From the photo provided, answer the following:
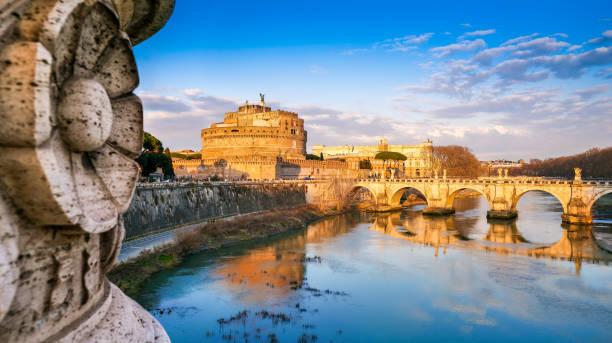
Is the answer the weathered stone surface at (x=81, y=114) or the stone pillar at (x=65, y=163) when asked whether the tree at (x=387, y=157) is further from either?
the weathered stone surface at (x=81, y=114)

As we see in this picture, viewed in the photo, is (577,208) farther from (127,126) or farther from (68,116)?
(68,116)

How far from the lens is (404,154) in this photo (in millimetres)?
59219

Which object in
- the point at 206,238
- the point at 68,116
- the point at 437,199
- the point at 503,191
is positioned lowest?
the point at 206,238

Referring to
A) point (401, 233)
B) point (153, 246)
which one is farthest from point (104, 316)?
point (401, 233)

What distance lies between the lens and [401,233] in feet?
64.2

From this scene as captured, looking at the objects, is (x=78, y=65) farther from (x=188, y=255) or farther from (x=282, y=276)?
(x=188, y=255)

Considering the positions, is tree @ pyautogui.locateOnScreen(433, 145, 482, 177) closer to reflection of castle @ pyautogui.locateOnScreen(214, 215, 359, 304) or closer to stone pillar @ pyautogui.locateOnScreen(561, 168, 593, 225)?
stone pillar @ pyautogui.locateOnScreen(561, 168, 593, 225)

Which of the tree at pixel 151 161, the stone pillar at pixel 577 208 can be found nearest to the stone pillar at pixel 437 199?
the stone pillar at pixel 577 208

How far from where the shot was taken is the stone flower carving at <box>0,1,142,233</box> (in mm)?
854

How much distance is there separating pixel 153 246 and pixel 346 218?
14924 millimetres

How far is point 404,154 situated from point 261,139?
29.7 metres

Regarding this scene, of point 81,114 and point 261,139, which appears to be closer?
point 81,114

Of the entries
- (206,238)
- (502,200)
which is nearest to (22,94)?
(206,238)

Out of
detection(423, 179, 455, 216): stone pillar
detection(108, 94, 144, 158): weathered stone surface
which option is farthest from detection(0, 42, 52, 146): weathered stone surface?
detection(423, 179, 455, 216): stone pillar
